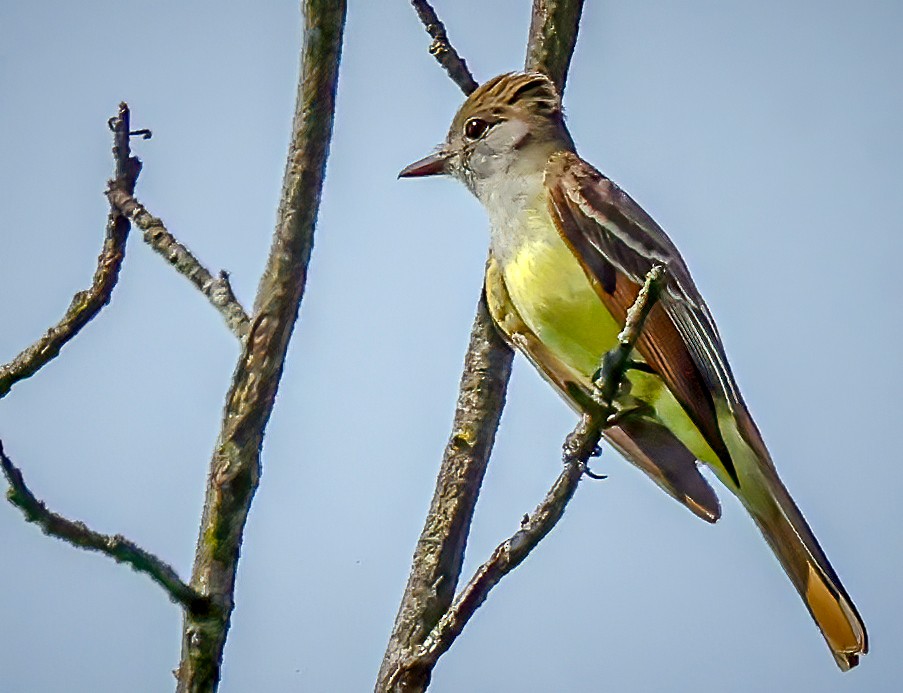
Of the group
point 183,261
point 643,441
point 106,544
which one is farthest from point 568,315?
point 106,544

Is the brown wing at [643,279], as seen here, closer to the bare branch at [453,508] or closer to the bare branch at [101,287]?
the bare branch at [453,508]

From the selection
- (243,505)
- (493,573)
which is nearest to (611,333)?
(493,573)

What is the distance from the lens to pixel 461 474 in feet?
13.6

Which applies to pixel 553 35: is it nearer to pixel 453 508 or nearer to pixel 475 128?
pixel 475 128

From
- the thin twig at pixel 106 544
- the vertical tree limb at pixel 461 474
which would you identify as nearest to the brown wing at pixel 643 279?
the vertical tree limb at pixel 461 474

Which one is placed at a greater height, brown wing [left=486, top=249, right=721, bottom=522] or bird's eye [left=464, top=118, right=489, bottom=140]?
bird's eye [left=464, top=118, right=489, bottom=140]

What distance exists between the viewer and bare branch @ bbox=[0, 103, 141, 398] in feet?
11.3

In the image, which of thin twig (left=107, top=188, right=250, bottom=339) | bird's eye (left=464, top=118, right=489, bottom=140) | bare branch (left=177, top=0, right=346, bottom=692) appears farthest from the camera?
bird's eye (left=464, top=118, right=489, bottom=140)

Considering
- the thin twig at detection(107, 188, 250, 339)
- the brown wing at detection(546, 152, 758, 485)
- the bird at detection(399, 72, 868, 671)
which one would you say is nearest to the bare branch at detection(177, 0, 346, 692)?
the thin twig at detection(107, 188, 250, 339)

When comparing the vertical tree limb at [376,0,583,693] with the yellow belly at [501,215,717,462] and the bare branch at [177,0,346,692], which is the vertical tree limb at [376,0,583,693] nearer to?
the yellow belly at [501,215,717,462]

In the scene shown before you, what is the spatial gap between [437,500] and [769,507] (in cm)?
147

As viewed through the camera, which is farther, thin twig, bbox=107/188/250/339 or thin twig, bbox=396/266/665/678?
thin twig, bbox=107/188/250/339

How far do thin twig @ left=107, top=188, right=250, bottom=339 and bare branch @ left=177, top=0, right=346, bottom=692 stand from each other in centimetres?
13

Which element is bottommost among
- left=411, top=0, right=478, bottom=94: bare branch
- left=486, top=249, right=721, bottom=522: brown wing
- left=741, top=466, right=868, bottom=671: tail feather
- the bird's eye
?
left=741, top=466, right=868, bottom=671: tail feather
